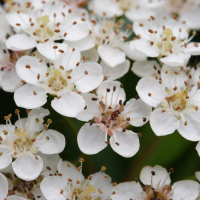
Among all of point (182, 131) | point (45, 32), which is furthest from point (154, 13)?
point (182, 131)

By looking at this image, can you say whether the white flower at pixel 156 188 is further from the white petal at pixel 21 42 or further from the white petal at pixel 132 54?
the white petal at pixel 21 42

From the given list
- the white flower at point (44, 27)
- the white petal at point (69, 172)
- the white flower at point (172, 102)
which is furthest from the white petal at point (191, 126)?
the white flower at point (44, 27)

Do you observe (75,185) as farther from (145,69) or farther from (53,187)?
(145,69)

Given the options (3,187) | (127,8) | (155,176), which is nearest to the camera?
(3,187)

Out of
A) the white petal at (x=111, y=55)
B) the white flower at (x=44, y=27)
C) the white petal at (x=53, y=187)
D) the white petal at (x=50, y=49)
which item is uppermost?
the white flower at (x=44, y=27)

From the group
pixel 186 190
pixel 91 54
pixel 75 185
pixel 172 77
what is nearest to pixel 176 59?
pixel 172 77

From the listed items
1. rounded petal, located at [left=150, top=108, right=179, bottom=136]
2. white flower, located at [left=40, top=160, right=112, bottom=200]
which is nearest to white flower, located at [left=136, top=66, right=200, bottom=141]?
rounded petal, located at [left=150, top=108, right=179, bottom=136]
